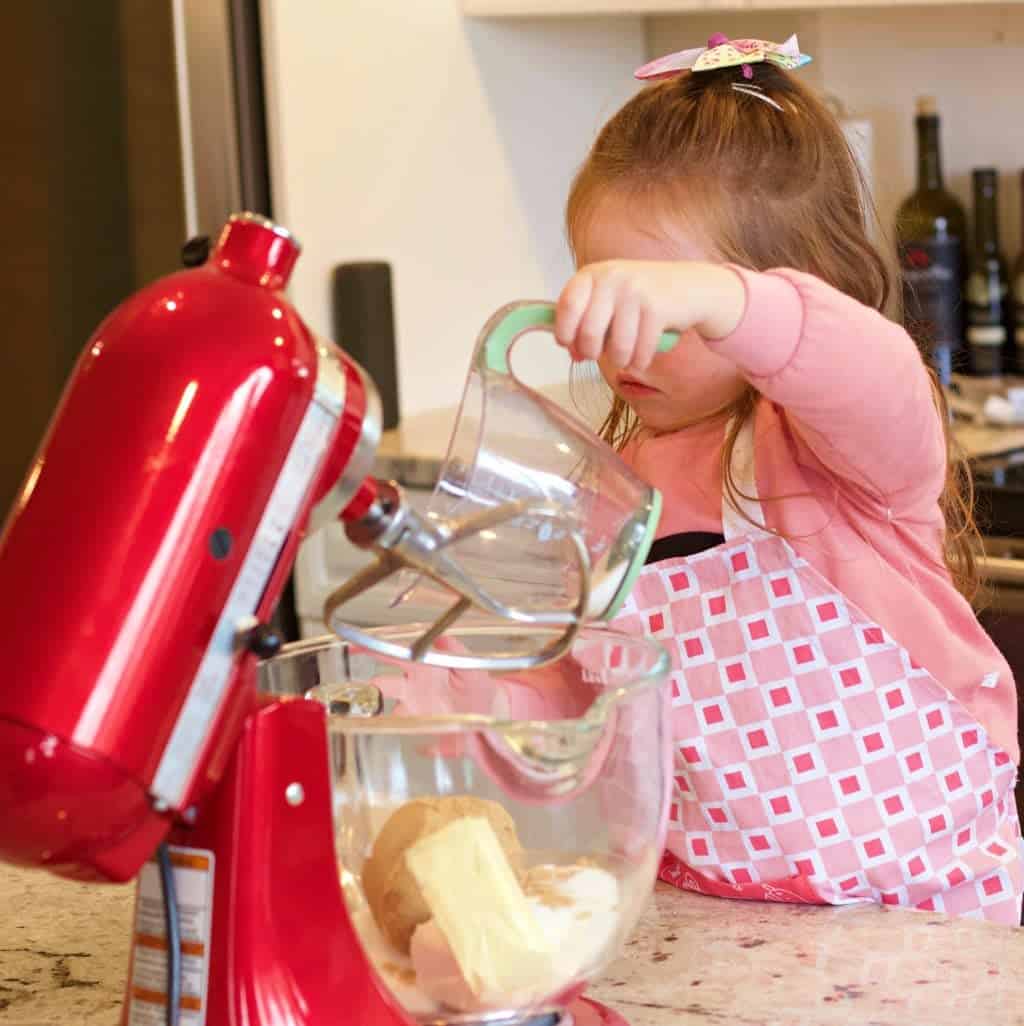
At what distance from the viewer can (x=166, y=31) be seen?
6.95ft

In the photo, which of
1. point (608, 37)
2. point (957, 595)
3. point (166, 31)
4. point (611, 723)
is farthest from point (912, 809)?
point (608, 37)

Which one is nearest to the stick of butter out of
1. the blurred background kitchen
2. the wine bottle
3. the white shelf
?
the blurred background kitchen

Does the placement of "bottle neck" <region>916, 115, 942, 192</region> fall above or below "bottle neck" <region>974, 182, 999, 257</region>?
above

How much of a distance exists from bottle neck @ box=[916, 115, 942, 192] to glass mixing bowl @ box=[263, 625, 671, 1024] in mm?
1771

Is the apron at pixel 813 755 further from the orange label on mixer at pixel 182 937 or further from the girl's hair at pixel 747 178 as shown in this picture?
the orange label on mixer at pixel 182 937

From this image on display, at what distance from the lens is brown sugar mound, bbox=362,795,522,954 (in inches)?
26.4

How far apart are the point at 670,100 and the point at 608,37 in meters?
1.54

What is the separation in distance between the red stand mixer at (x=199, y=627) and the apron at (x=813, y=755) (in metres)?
0.38

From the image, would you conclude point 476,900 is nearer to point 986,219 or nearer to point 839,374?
point 839,374

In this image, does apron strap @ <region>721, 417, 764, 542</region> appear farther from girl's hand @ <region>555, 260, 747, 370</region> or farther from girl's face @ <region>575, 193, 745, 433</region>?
girl's hand @ <region>555, 260, 747, 370</region>

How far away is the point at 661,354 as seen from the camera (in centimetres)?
112

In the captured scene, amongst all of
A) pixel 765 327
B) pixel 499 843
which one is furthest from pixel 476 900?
pixel 765 327

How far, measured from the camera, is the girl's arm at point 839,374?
31.9 inches

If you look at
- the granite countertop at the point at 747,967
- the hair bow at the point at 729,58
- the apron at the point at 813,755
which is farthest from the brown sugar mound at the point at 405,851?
the hair bow at the point at 729,58
